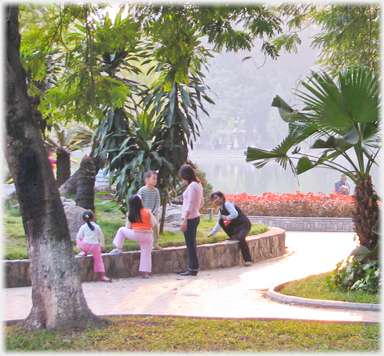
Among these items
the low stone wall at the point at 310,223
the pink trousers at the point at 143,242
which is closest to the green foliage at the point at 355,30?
the pink trousers at the point at 143,242

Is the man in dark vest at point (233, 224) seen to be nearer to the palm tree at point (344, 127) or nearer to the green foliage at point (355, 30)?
the palm tree at point (344, 127)

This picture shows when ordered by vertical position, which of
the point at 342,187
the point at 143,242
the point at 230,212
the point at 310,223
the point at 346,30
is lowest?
the point at 310,223

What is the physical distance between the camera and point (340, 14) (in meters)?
7.94

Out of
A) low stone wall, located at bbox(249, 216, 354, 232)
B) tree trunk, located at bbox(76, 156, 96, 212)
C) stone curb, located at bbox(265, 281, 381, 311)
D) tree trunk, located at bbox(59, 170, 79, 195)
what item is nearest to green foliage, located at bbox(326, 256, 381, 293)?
stone curb, located at bbox(265, 281, 381, 311)

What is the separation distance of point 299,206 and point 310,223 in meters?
0.66

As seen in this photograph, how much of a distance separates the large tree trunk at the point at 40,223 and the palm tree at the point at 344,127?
2.60 meters

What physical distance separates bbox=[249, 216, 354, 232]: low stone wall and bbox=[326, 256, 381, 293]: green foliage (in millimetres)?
8657

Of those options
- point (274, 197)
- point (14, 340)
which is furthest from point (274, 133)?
point (14, 340)

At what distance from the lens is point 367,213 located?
6.19m

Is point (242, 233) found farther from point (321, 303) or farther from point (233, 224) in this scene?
point (321, 303)

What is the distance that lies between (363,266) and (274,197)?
1002 centimetres

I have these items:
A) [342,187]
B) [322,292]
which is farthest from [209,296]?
[342,187]

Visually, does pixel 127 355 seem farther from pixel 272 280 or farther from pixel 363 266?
pixel 272 280

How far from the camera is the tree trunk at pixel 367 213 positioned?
6.18 m
